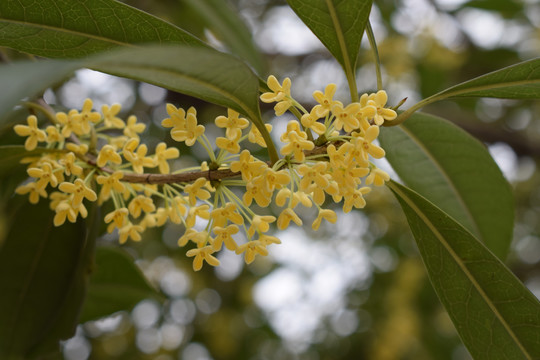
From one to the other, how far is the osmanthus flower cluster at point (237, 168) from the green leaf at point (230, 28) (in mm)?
940

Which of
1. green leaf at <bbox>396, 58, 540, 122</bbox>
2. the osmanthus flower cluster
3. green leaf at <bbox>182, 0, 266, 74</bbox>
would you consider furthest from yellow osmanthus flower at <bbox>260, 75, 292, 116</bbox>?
green leaf at <bbox>182, 0, 266, 74</bbox>

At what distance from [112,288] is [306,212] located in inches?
89.6

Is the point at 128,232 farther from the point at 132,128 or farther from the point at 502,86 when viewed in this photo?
the point at 502,86

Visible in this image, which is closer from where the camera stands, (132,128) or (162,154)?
(162,154)

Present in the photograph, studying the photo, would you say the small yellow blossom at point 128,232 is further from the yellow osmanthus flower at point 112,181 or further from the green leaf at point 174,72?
the green leaf at point 174,72

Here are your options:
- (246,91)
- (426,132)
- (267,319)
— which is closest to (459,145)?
(426,132)

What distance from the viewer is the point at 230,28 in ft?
7.73

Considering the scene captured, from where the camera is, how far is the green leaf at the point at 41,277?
1.65 metres

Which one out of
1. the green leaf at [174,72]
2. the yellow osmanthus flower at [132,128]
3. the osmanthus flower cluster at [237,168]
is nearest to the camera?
the green leaf at [174,72]

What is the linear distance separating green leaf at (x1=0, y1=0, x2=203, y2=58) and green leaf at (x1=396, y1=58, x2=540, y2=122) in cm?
60

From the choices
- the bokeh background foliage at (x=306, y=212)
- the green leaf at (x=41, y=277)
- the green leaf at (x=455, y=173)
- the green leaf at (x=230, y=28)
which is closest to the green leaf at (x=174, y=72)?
the bokeh background foliage at (x=306, y=212)

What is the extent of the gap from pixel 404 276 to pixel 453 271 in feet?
10.1

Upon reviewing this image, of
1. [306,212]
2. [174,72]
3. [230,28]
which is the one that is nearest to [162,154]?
[174,72]

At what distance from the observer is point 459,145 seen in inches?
68.6
